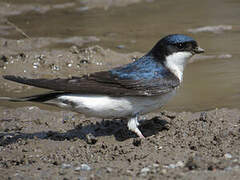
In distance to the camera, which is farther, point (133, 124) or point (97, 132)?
point (97, 132)

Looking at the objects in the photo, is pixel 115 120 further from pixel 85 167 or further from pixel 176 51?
pixel 85 167

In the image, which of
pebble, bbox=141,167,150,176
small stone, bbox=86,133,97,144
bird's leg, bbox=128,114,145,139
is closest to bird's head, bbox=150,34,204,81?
bird's leg, bbox=128,114,145,139

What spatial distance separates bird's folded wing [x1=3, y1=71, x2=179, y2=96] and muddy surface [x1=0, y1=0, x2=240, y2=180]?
1.50 ft

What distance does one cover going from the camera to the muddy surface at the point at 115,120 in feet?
14.9

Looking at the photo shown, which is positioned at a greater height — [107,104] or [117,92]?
[117,92]

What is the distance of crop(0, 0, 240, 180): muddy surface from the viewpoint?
4539 mm

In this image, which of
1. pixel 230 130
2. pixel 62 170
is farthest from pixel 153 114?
pixel 62 170

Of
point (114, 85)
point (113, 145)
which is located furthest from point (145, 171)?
point (114, 85)

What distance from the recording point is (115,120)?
6.28m

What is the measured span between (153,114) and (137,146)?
120 cm

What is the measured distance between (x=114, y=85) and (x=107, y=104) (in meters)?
0.22

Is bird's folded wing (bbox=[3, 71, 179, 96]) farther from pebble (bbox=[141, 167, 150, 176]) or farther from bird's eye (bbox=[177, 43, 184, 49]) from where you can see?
pebble (bbox=[141, 167, 150, 176])

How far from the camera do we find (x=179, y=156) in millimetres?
4676

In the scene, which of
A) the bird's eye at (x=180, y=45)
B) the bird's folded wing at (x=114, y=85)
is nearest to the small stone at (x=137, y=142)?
the bird's folded wing at (x=114, y=85)
